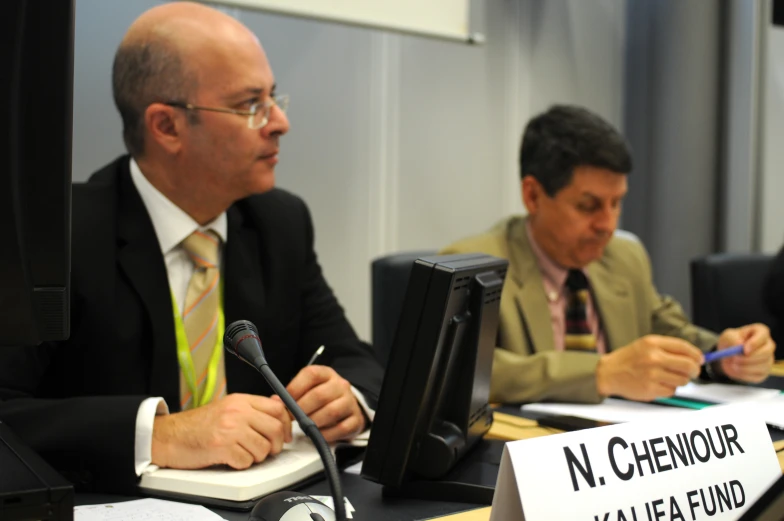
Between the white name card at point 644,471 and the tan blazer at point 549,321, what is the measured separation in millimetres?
628

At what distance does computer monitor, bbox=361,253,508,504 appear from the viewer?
0.95 metres

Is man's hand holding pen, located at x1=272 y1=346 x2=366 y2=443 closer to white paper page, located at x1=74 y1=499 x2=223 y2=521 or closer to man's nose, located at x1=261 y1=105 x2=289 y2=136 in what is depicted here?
white paper page, located at x1=74 y1=499 x2=223 y2=521

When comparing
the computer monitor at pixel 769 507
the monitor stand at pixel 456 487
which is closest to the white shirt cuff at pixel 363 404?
the monitor stand at pixel 456 487

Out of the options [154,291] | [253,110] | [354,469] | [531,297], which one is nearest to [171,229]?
[154,291]

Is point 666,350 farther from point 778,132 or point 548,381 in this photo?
point 778,132

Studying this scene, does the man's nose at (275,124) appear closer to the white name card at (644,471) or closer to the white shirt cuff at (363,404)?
the white shirt cuff at (363,404)

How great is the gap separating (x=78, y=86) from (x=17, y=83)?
160cm

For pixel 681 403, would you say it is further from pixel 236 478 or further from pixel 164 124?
pixel 164 124

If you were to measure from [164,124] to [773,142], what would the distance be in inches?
102

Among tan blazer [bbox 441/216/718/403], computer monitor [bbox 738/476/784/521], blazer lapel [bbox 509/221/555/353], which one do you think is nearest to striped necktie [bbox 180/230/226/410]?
tan blazer [bbox 441/216/718/403]

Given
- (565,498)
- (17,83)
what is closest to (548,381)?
(565,498)

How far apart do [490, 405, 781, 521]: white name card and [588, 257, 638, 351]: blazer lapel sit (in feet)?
3.32

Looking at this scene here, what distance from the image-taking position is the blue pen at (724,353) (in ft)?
5.15

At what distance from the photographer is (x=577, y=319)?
1.90m
